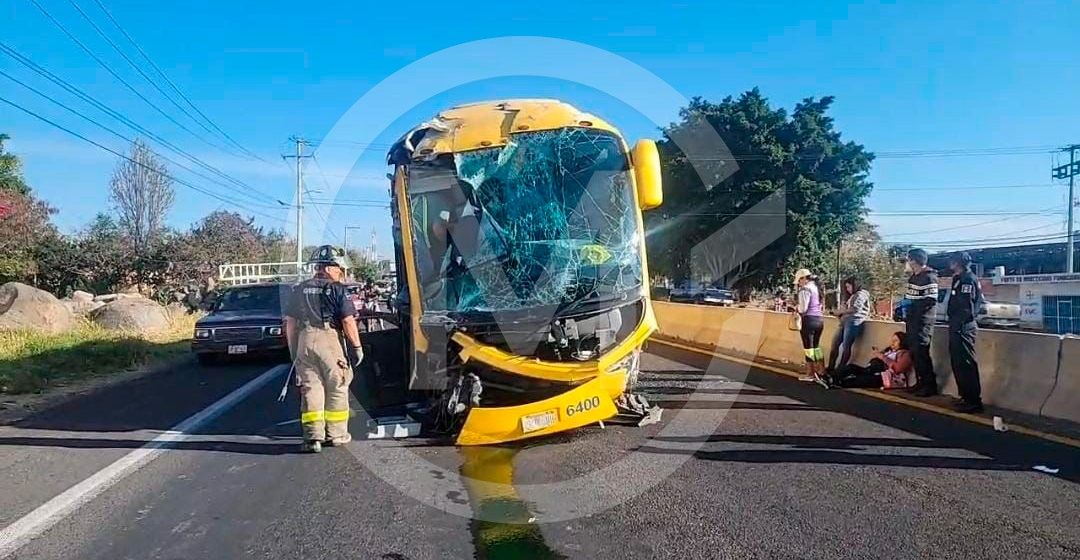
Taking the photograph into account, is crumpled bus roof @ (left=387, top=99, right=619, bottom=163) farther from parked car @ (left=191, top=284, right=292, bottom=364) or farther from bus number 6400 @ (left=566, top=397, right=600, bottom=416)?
parked car @ (left=191, top=284, right=292, bottom=364)

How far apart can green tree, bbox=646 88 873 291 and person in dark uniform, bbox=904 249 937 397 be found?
2662 centimetres

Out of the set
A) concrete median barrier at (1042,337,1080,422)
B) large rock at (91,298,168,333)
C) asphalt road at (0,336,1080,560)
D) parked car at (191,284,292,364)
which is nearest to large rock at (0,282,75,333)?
large rock at (91,298,168,333)

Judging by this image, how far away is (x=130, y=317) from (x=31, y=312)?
229cm

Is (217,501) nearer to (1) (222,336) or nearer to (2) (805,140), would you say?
(1) (222,336)

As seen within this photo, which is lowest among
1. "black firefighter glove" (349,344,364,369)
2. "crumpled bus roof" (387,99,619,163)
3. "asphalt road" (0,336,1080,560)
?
"asphalt road" (0,336,1080,560)

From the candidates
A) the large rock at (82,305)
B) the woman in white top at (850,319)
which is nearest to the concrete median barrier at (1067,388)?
the woman in white top at (850,319)

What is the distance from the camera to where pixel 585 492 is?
5316 mm

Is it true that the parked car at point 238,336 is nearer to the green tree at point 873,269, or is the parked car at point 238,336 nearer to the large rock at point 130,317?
the large rock at point 130,317

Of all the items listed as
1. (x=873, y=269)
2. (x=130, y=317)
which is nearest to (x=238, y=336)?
(x=130, y=317)

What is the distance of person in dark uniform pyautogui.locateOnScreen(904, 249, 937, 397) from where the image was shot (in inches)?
343

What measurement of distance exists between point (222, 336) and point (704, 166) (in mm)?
27771

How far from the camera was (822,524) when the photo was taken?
4.50 meters

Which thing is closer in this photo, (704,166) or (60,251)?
(60,251)

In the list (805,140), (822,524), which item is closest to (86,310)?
(822,524)
